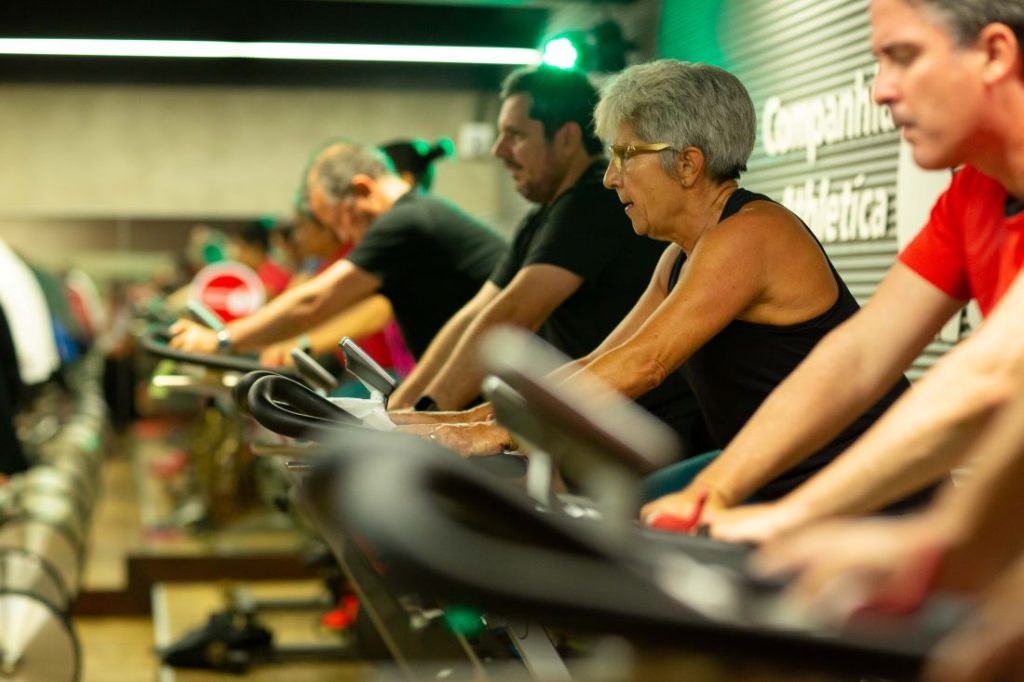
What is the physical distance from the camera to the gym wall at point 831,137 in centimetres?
450

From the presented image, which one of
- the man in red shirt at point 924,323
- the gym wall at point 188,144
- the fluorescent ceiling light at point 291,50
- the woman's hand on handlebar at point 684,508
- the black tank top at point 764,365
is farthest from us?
the gym wall at point 188,144

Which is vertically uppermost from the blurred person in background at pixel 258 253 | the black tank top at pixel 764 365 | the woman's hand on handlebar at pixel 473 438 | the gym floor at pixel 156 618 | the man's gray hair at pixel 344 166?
the man's gray hair at pixel 344 166

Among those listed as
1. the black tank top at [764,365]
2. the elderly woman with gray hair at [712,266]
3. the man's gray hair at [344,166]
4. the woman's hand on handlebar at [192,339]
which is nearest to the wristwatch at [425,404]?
the elderly woman with gray hair at [712,266]

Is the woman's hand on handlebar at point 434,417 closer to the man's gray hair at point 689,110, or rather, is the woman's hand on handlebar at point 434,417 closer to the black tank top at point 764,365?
the black tank top at point 764,365

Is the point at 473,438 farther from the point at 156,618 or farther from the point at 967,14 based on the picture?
the point at 156,618

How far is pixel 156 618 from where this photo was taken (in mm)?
7102

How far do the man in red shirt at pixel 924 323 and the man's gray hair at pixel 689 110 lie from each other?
751 millimetres

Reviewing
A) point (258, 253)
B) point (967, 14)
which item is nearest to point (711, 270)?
point (967, 14)

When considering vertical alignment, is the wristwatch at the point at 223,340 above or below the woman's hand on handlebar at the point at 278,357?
above

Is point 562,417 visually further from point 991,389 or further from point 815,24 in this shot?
point 815,24

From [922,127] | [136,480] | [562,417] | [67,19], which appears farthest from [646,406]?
[136,480]

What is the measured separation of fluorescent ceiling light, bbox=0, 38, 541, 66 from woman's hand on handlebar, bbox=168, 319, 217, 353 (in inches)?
211

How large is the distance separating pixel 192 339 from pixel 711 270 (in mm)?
2783

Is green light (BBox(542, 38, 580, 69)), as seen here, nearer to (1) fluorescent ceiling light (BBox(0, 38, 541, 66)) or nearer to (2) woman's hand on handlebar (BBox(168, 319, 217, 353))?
(2) woman's hand on handlebar (BBox(168, 319, 217, 353))
